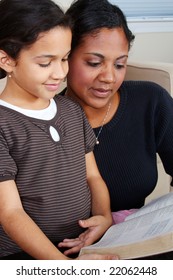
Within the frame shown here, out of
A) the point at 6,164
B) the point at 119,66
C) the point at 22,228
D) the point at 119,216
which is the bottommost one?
the point at 119,216

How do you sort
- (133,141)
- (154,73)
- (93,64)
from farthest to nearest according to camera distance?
(154,73) → (133,141) → (93,64)

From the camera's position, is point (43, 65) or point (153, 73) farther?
point (153, 73)

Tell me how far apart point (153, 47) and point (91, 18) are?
159 centimetres

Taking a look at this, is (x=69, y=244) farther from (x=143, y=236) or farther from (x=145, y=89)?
(x=145, y=89)

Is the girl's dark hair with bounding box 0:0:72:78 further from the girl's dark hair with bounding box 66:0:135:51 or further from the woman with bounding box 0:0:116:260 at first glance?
the girl's dark hair with bounding box 66:0:135:51

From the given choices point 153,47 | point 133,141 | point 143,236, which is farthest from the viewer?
point 153,47

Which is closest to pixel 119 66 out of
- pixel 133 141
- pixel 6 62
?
pixel 133 141

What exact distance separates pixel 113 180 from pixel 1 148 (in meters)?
0.42

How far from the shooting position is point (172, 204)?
0.91 m

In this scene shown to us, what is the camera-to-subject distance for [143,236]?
758 mm

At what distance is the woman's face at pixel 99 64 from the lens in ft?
3.53

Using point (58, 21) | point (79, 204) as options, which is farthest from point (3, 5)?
point (79, 204)

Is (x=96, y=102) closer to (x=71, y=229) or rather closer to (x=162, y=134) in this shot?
(x=162, y=134)

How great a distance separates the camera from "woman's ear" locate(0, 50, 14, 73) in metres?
0.93
